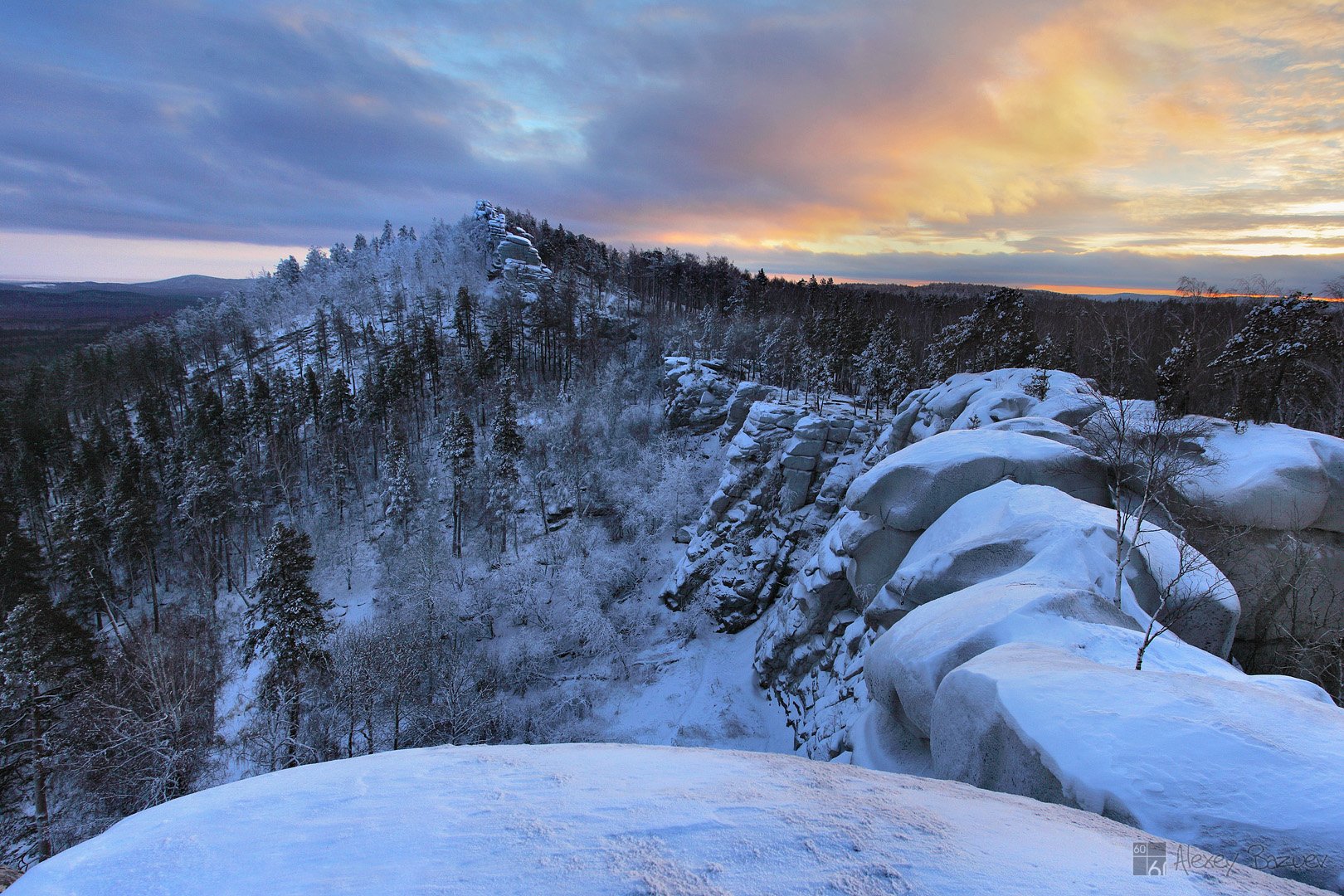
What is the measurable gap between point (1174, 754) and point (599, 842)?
18.8ft

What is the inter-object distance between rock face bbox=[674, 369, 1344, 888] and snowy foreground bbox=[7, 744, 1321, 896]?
82 cm

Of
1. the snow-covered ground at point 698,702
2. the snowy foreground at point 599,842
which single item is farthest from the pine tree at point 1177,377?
the snowy foreground at point 599,842

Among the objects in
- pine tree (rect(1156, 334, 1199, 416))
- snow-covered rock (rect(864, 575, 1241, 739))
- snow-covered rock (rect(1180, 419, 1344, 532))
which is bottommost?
snow-covered rock (rect(864, 575, 1241, 739))

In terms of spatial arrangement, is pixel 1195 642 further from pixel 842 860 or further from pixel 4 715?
pixel 4 715

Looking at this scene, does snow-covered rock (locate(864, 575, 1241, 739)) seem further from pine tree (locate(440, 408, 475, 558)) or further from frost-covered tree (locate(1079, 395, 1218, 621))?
pine tree (locate(440, 408, 475, 558))

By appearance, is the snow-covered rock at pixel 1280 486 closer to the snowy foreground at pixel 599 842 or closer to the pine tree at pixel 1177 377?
the pine tree at pixel 1177 377

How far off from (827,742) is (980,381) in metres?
22.0

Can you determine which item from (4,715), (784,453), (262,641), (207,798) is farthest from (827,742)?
(4,715)

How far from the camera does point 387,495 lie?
38.8 m

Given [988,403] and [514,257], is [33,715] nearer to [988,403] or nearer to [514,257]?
[988,403]

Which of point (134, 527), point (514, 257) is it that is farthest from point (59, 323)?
point (134, 527)

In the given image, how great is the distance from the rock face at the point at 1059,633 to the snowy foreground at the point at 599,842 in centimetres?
82

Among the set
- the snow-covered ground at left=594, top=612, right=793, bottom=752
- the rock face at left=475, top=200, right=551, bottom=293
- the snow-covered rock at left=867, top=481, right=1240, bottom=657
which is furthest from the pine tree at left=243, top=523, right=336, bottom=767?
the rock face at left=475, top=200, right=551, bottom=293

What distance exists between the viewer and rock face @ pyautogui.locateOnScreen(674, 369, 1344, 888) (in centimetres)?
483
